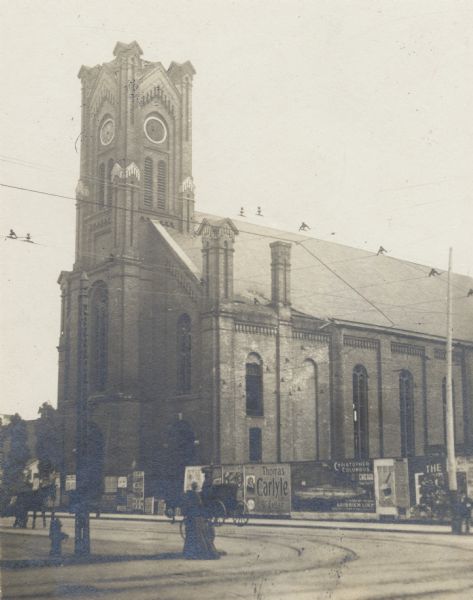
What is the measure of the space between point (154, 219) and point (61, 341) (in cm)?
785

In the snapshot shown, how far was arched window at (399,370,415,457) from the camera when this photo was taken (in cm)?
3856

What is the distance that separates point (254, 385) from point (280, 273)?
17.4 ft

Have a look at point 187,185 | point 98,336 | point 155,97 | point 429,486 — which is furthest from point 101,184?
point 429,486

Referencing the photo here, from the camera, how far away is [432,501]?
27.8 m

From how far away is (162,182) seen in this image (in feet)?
139

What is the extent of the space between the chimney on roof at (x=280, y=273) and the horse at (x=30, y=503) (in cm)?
1705

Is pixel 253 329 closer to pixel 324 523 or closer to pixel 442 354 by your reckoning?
pixel 324 523

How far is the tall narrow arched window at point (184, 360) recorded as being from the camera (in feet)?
123

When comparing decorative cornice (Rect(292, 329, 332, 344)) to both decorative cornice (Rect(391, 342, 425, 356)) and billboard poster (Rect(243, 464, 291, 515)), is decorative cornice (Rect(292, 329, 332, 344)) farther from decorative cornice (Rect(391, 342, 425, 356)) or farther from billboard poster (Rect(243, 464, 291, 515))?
billboard poster (Rect(243, 464, 291, 515))

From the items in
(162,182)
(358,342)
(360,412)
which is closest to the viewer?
(360,412)

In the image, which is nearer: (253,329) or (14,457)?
(14,457)

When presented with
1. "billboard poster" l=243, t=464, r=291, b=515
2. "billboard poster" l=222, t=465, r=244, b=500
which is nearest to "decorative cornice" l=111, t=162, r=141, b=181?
"billboard poster" l=222, t=465, r=244, b=500

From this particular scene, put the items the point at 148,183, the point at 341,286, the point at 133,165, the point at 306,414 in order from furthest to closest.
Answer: the point at 148,183 < the point at 133,165 < the point at 341,286 < the point at 306,414

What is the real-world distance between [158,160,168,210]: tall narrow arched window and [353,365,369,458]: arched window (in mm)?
13179
